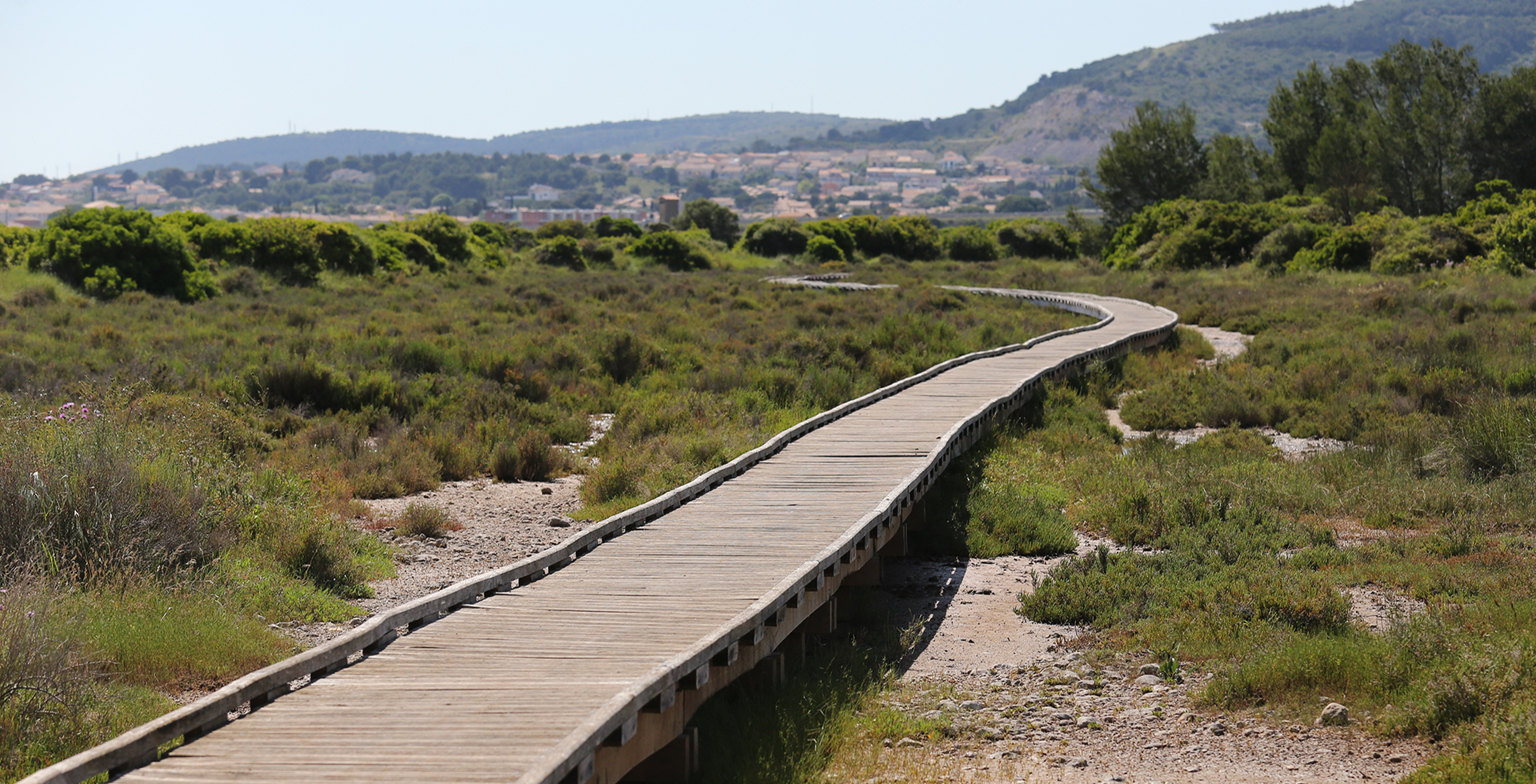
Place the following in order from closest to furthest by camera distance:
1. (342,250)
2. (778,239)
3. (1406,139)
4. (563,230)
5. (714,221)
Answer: (342,250) → (1406,139) → (563,230) → (778,239) → (714,221)

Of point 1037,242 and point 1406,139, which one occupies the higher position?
point 1406,139

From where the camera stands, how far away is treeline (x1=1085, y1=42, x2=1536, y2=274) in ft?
138

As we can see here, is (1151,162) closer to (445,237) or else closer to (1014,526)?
(445,237)

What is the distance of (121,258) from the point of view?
105 feet

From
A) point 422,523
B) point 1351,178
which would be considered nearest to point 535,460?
point 422,523

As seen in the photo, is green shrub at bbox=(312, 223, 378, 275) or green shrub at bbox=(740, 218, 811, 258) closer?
green shrub at bbox=(312, 223, 378, 275)

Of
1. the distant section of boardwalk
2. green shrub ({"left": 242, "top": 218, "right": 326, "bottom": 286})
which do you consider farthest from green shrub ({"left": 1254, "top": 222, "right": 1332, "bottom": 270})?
the distant section of boardwalk

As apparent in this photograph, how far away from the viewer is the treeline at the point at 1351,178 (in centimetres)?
4209

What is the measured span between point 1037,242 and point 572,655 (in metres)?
69.9

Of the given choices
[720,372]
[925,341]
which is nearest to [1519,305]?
[925,341]

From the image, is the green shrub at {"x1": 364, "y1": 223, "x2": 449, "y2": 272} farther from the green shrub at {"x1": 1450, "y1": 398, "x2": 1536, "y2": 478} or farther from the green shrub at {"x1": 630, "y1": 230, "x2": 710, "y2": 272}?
the green shrub at {"x1": 1450, "y1": 398, "x2": 1536, "y2": 478}

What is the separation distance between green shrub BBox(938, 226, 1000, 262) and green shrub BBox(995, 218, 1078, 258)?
2304 mm

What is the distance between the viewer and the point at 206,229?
1551 inches

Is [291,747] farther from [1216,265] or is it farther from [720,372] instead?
[1216,265]
